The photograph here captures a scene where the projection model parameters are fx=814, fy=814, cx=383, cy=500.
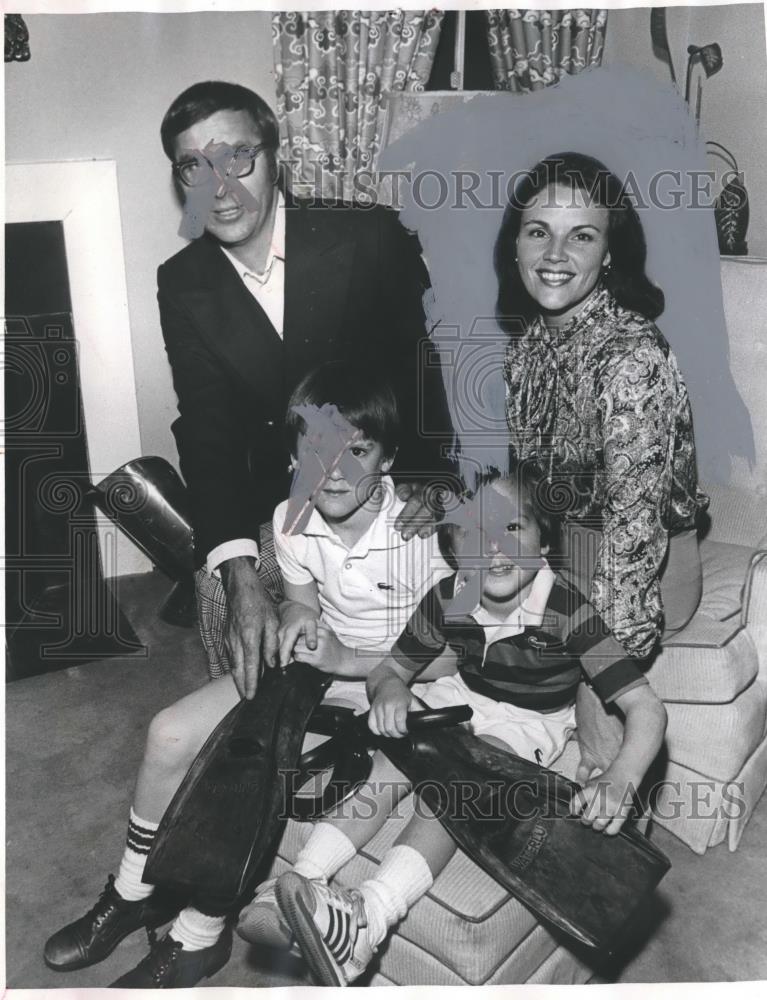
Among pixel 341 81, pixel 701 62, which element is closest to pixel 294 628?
pixel 341 81

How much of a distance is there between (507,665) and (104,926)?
20.3 inches

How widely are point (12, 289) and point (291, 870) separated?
0.69 metres

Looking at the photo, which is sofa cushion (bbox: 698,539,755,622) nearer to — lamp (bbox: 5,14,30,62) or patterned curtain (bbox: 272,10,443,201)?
patterned curtain (bbox: 272,10,443,201)

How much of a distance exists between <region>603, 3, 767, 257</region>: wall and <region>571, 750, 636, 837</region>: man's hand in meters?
0.65

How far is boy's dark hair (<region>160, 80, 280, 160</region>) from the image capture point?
33.6 inches

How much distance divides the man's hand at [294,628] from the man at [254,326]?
0.01m

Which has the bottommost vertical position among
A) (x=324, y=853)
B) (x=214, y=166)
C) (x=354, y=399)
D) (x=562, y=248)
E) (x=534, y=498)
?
(x=324, y=853)

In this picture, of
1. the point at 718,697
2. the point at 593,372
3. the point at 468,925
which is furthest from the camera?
the point at 718,697

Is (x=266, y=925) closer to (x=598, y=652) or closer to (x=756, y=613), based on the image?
(x=598, y=652)

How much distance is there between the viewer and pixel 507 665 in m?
0.89

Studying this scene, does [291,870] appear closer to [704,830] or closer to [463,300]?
[704,830]

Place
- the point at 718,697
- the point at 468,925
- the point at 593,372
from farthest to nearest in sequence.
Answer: the point at 718,697 < the point at 593,372 < the point at 468,925

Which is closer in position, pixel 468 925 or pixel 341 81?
pixel 468 925

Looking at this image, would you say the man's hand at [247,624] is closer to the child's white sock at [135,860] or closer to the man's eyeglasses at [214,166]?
the child's white sock at [135,860]
